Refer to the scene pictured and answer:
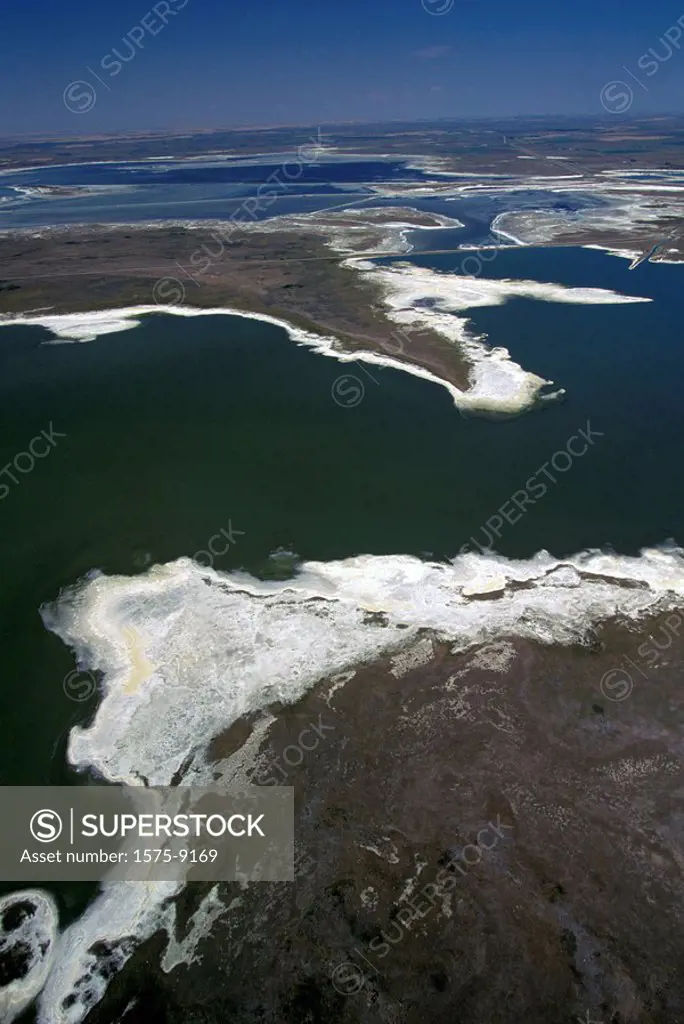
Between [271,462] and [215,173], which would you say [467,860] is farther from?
[215,173]

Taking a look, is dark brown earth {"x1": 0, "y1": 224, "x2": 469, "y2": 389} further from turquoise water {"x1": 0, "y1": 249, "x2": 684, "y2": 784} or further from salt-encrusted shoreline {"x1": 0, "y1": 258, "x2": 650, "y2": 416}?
turquoise water {"x1": 0, "y1": 249, "x2": 684, "y2": 784}

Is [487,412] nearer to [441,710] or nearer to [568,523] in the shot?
[568,523]

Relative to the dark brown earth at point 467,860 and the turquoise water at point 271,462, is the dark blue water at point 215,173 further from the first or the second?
the dark brown earth at point 467,860


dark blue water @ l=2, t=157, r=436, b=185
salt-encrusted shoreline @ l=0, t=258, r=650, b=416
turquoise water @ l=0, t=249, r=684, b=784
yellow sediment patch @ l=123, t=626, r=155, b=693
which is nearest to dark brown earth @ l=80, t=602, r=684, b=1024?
yellow sediment patch @ l=123, t=626, r=155, b=693

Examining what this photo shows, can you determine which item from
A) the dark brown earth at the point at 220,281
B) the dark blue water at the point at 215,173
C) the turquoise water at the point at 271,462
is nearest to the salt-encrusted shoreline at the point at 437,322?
the dark brown earth at the point at 220,281

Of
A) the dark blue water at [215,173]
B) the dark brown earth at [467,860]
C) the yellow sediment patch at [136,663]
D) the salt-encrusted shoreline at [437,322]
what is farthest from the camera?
the dark blue water at [215,173]

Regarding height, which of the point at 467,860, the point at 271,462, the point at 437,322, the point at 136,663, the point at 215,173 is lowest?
the point at 467,860

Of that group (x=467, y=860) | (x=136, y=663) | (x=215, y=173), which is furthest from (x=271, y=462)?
(x=215, y=173)

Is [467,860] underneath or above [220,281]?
underneath
